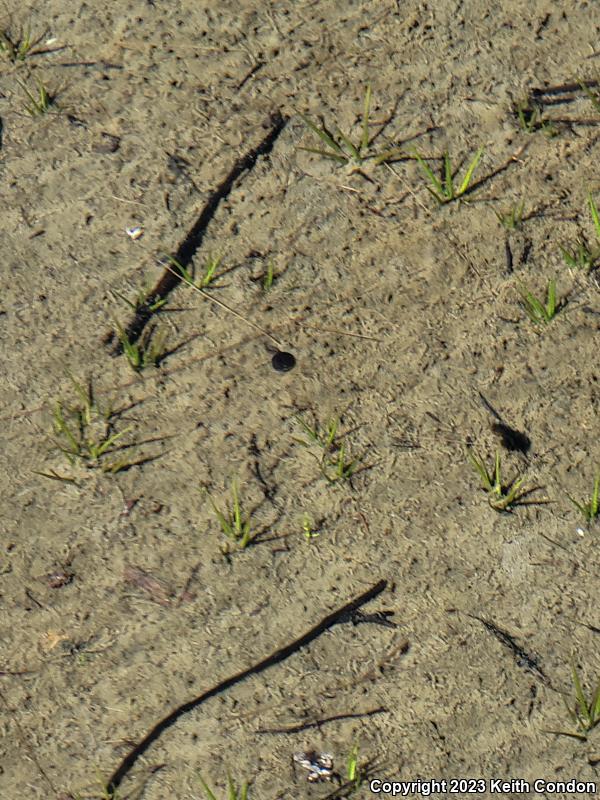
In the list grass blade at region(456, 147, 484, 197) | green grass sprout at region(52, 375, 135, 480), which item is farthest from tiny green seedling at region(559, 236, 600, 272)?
green grass sprout at region(52, 375, 135, 480)

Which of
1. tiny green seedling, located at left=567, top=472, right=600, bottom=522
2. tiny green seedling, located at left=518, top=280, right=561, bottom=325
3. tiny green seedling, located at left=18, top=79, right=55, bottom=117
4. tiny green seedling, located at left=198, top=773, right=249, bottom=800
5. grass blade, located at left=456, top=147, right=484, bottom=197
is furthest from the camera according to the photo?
tiny green seedling, located at left=18, top=79, right=55, bottom=117

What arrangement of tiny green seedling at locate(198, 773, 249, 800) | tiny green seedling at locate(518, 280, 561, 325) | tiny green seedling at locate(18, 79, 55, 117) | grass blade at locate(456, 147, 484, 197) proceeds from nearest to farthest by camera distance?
tiny green seedling at locate(198, 773, 249, 800) → tiny green seedling at locate(518, 280, 561, 325) → grass blade at locate(456, 147, 484, 197) → tiny green seedling at locate(18, 79, 55, 117)

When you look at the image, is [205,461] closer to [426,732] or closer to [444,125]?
[426,732]

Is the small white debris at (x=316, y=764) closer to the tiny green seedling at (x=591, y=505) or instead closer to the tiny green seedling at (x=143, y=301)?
the tiny green seedling at (x=591, y=505)

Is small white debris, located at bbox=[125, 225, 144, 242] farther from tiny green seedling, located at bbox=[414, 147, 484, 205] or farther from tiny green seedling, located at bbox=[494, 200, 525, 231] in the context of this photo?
tiny green seedling, located at bbox=[494, 200, 525, 231]

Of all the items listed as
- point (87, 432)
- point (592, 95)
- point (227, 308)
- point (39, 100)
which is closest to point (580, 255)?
point (592, 95)

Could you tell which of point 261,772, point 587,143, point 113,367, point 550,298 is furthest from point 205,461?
point 587,143

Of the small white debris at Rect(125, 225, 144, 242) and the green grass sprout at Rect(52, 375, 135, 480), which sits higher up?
the small white debris at Rect(125, 225, 144, 242)

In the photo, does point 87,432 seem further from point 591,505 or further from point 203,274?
point 591,505
